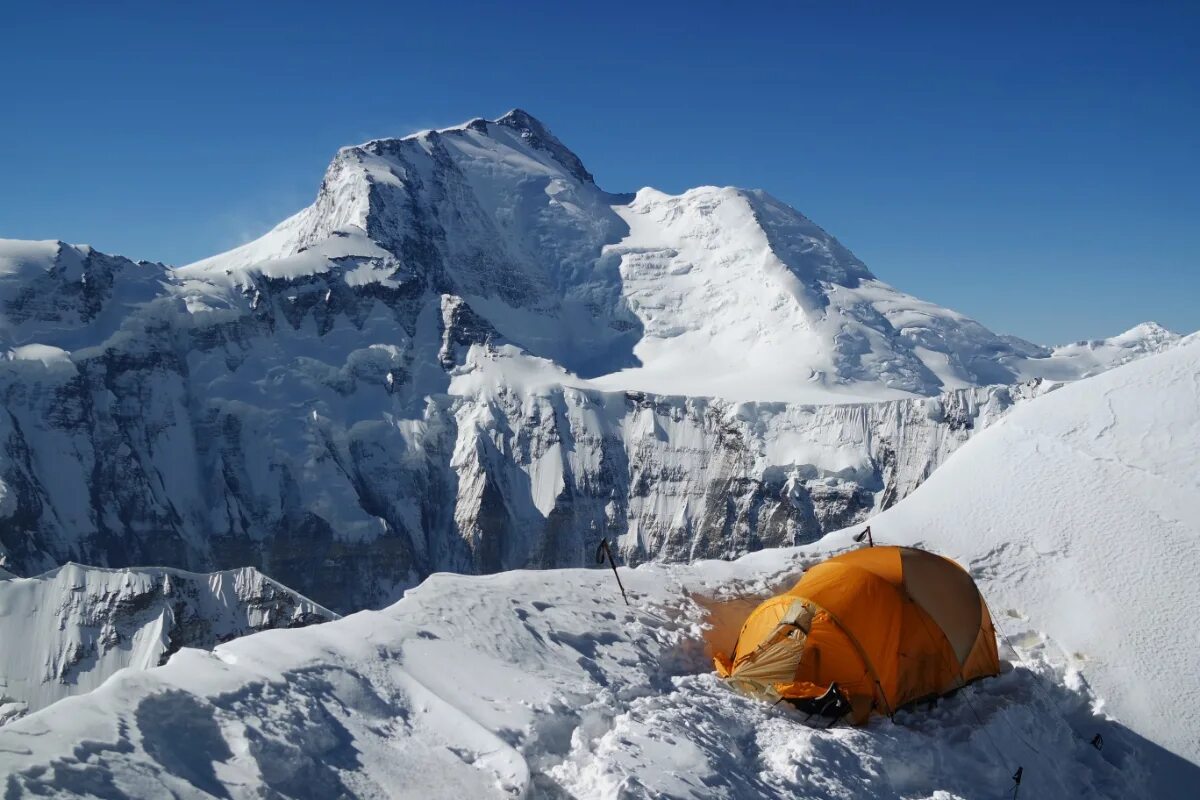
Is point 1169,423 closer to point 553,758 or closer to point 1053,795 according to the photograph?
point 1053,795

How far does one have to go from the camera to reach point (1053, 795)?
13.7 m

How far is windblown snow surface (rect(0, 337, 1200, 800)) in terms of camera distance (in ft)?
33.5

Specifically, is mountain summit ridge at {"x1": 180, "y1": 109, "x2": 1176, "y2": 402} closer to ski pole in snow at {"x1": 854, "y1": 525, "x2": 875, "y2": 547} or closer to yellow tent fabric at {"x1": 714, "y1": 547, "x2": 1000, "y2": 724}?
ski pole in snow at {"x1": 854, "y1": 525, "x2": 875, "y2": 547}

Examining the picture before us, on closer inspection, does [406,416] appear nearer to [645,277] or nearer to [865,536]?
[645,277]

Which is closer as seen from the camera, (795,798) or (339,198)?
(795,798)

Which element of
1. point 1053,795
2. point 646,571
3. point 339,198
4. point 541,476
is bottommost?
point 541,476

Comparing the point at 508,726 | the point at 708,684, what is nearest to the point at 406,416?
the point at 708,684

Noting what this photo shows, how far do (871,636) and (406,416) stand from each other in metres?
124

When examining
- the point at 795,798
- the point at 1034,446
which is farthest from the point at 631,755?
the point at 1034,446

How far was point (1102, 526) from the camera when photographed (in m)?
18.9

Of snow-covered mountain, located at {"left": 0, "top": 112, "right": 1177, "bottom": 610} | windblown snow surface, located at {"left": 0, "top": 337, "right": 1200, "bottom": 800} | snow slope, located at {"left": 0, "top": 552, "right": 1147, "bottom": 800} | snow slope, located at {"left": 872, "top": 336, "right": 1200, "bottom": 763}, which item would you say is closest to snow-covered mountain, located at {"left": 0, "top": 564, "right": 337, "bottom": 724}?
snow-covered mountain, located at {"left": 0, "top": 112, "right": 1177, "bottom": 610}

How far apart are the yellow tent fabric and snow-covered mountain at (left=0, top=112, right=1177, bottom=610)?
3916 inches

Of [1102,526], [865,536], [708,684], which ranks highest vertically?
[1102,526]

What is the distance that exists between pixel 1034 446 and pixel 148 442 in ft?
397
